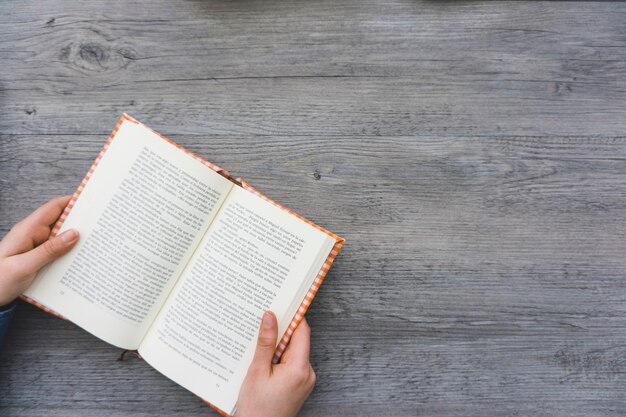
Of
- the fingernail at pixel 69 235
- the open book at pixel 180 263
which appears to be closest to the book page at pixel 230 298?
the open book at pixel 180 263

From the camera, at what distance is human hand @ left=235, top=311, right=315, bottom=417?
721 mm

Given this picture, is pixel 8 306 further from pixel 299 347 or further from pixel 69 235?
pixel 299 347

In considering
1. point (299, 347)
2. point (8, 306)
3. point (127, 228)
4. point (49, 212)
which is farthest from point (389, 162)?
point (8, 306)

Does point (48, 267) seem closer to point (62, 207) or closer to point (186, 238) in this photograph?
point (62, 207)

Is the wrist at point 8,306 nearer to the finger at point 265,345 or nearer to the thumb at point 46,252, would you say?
the thumb at point 46,252

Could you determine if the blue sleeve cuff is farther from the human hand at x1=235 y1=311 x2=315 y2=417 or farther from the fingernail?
the human hand at x1=235 y1=311 x2=315 y2=417

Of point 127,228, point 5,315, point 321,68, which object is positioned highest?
point 321,68

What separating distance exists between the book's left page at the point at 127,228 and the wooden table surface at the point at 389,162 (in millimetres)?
106

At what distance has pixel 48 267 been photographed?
758 mm

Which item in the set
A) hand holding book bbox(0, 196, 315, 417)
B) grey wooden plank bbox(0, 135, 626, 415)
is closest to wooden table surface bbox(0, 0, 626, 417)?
grey wooden plank bbox(0, 135, 626, 415)

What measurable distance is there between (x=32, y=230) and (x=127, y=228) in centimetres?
17

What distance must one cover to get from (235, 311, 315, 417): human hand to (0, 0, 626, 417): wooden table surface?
110 millimetres

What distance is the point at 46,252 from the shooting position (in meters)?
0.73

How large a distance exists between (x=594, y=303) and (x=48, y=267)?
1.00m
